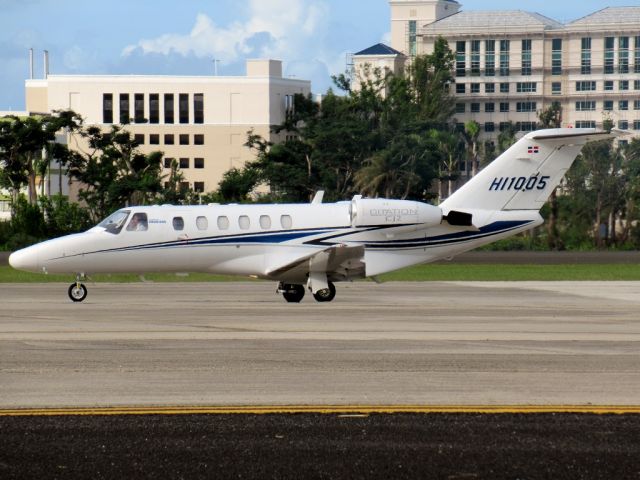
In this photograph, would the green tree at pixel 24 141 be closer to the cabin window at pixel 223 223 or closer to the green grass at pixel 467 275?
the green grass at pixel 467 275

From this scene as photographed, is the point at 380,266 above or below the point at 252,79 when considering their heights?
below

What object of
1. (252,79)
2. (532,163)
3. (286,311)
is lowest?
(286,311)

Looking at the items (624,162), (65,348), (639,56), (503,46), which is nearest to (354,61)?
(503,46)

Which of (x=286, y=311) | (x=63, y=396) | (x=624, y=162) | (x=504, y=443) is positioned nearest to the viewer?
(x=504, y=443)

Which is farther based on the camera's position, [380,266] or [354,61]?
[354,61]

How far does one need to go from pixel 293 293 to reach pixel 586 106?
135 metres

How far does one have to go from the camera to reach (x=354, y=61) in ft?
536

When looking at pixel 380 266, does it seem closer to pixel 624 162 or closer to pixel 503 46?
pixel 624 162

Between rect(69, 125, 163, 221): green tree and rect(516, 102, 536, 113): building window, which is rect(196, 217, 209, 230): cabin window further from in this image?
rect(516, 102, 536, 113): building window

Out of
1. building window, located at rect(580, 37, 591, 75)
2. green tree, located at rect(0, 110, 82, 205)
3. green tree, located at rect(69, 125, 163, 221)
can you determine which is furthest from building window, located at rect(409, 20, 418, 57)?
green tree, located at rect(0, 110, 82, 205)

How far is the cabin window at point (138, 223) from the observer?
30.6 m

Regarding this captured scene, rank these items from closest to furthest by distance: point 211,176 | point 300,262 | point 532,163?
point 300,262
point 532,163
point 211,176

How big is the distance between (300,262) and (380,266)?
2000mm

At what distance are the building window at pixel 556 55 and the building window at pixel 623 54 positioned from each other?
6.85 metres
